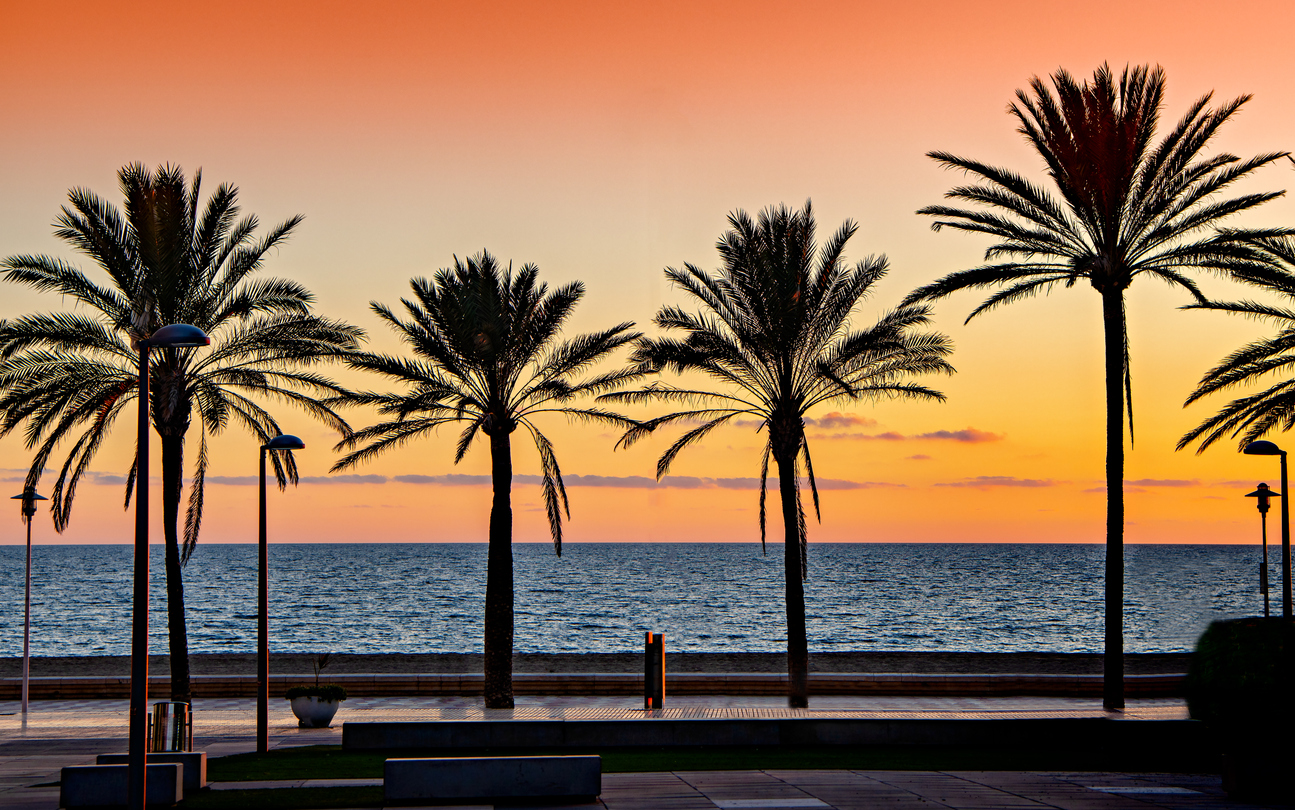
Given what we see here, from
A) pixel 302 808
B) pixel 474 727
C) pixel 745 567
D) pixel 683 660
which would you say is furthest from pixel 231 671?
pixel 745 567

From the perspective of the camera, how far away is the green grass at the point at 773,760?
15.6 meters

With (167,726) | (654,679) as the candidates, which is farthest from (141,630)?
(654,679)

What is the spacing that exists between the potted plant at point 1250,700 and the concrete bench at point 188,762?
12242mm

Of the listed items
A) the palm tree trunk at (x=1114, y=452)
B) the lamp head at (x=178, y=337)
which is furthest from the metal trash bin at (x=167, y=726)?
the palm tree trunk at (x=1114, y=452)

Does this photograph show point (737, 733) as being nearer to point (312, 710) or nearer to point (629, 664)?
point (312, 710)

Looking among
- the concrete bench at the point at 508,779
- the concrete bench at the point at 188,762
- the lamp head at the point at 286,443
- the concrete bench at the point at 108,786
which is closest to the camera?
the concrete bench at the point at 108,786

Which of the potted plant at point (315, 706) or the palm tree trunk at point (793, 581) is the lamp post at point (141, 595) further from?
the palm tree trunk at point (793, 581)

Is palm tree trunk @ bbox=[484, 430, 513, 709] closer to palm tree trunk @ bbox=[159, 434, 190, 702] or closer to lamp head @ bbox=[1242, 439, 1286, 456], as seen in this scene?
palm tree trunk @ bbox=[159, 434, 190, 702]

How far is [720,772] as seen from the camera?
15219mm

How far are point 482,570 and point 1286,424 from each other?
12177cm

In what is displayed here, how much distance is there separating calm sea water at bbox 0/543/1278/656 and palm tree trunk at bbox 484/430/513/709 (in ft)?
76.6

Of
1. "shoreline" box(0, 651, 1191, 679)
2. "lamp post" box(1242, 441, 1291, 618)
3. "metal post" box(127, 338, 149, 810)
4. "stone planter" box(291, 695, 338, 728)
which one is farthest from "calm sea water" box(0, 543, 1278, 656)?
"metal post" box(127, 338, 149, 810)

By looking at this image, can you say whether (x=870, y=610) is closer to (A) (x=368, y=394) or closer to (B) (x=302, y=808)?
(A) (x=368, y=394)

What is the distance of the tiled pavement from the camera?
12.7 metres
